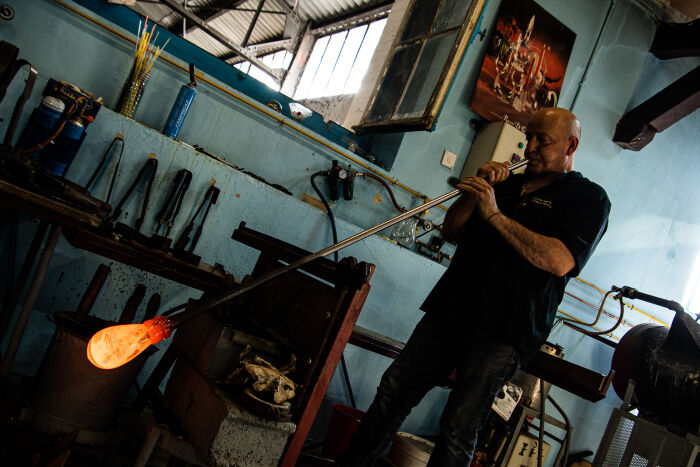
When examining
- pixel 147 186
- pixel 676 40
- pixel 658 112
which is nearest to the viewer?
pixel 147 186

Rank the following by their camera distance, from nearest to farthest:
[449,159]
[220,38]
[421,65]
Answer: [421,65]
[449,159]
[220,38]

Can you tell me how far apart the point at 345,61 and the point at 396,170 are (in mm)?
3049

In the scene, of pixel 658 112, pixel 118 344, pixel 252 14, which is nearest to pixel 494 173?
pixel 118 344

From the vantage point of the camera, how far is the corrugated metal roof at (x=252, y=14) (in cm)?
656

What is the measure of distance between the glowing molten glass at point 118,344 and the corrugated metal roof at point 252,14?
508cm

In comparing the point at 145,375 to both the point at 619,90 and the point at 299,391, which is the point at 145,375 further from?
the point at 619,90

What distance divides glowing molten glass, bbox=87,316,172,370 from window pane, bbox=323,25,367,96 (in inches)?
204

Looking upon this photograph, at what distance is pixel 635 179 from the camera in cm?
488

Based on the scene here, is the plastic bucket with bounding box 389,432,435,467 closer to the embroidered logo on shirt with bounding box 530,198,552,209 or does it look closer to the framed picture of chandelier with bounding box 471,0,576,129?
the embroidered logo on shirt with bounding box 530,198,552,209

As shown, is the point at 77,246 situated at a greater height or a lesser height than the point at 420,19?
lesser

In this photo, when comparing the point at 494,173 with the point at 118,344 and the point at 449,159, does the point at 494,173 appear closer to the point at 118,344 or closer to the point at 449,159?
the point at 118,344

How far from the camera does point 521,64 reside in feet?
13.8

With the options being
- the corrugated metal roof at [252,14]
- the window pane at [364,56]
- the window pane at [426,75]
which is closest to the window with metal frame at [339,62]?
the window pane at [364,56]

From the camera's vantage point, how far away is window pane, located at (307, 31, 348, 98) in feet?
21.4
